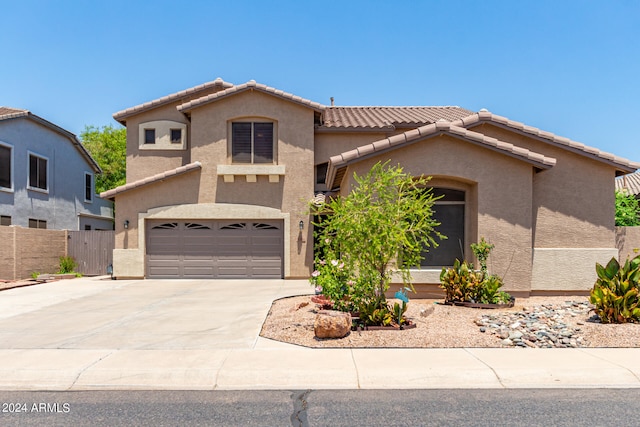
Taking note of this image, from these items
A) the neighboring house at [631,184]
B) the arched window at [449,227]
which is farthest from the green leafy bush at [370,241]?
the neighboring house at [631,184]

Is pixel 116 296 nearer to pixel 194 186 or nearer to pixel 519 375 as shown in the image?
pixel 194 186

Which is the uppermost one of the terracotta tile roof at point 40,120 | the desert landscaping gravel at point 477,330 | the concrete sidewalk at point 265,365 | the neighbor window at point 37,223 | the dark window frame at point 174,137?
the terracotta tile roof at point 40,120

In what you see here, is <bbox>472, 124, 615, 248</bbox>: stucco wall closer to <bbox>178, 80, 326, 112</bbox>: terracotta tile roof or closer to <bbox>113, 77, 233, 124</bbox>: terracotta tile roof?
<bbox>178, 80, 326, 112</bbox>: terracotta tile roof

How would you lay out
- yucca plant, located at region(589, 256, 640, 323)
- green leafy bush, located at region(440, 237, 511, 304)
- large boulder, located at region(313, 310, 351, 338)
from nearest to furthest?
1. large boulder, located at region(313, 310, 351, 338)
2. yucca plant, located at region(589, 256, 640, 323)
3. green leafy bush, located at region(440, 237, 511, 304)

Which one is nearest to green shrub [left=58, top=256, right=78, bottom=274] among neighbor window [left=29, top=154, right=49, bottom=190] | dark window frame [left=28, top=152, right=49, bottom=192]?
dark window frame [left=28, top=152, right=49, bottom=192]

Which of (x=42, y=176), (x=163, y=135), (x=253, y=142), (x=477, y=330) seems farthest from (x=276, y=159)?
(x=42, y=176)

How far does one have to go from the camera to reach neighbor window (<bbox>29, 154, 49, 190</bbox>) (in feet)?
72.9

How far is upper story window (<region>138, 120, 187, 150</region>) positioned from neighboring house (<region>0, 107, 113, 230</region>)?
6215mm

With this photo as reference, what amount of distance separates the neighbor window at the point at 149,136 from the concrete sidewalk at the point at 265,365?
13.0 meters

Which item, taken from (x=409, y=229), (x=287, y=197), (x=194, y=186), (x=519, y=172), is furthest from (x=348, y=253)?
(x=194, y=186)

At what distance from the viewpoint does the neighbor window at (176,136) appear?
20.2 m

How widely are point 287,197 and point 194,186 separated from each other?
11.9 ft

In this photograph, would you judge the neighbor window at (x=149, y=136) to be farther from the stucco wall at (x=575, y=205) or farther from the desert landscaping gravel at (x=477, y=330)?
the stucco wall at (x=575, y=205)

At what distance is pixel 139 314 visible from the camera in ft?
34.3
